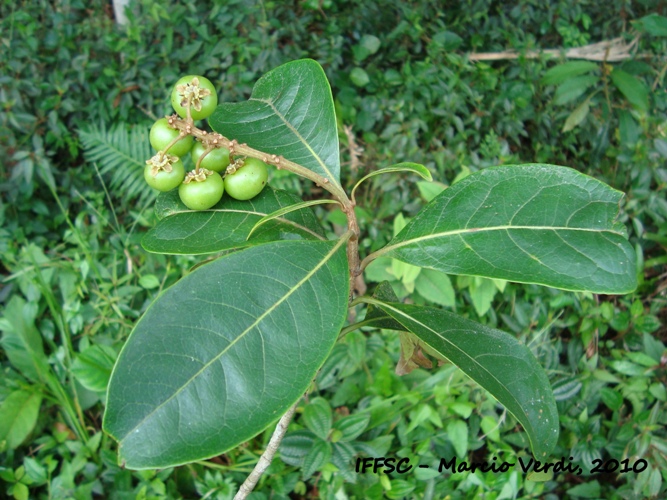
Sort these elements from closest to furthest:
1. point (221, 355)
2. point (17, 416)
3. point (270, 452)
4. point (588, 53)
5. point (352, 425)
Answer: point (221, 355)
point (270, 452)
point (352, 425)
point (17, 416)
point (588, 53)

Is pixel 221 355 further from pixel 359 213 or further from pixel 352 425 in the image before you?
pixel 359 213

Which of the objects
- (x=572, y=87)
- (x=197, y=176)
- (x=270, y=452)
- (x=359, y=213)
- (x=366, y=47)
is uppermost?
(x=197, y=176)

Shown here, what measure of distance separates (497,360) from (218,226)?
1.72 ft

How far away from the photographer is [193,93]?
740 millimetres

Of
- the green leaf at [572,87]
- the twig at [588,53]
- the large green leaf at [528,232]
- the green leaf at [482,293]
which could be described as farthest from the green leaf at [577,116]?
the large green leaf at [528,232]

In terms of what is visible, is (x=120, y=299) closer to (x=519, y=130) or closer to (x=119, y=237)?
(x=119, y=237)

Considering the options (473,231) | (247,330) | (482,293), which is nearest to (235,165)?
(247,330)

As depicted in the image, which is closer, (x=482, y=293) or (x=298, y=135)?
(x=298, y=135)

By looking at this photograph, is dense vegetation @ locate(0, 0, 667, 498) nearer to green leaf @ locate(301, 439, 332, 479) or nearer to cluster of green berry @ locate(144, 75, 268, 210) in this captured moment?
green leaf @ locate(301, 439, 332, 479)

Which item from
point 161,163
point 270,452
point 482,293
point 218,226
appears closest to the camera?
point 161,163

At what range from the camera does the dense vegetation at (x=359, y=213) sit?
1.58 metres

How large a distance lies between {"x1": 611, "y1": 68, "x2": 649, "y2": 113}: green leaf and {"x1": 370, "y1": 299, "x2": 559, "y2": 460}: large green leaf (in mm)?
2095

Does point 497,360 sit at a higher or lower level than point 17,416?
higher

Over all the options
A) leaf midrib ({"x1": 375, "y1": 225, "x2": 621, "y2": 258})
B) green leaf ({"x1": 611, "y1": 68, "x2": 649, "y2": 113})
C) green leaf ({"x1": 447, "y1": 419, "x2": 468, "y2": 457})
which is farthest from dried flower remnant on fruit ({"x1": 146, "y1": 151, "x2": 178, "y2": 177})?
green leaf ({"x1": 611, "y1": 68, "x2": 649, "y2": 113})
